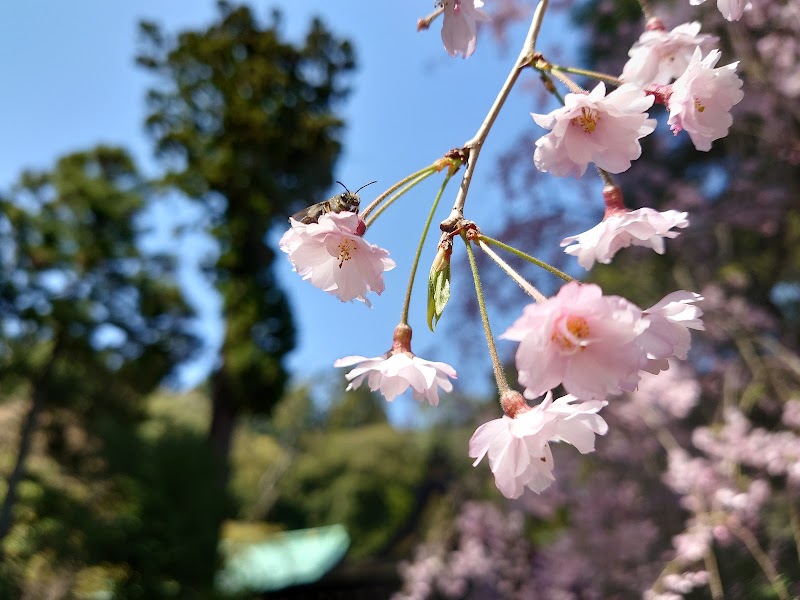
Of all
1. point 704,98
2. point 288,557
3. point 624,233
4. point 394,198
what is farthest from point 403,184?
point 288,557

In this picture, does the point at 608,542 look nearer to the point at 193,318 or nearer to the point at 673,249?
Answer: the point at 673,249

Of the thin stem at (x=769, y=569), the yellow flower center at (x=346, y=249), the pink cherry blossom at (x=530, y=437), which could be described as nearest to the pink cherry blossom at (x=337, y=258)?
the yellow flower center at (x=346, y=249)

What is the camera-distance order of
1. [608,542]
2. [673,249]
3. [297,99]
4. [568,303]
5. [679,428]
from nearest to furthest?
[568,303]
[608,542]
[679,428]
[673,249]
[297,99]

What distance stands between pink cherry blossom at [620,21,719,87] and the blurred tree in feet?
21.8

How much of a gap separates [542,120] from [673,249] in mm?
4631

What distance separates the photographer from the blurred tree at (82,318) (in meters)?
7.00

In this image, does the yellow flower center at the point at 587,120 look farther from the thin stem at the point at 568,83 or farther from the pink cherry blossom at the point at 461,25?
the pink cherry blossom at the point at 461,25

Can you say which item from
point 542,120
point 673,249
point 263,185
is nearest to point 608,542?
point 673,249

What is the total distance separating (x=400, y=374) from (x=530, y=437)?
0.15m

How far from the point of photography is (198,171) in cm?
752

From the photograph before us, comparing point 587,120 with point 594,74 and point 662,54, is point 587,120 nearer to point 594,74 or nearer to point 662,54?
point 594,74

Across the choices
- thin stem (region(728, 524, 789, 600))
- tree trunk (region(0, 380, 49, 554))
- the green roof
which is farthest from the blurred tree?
thin stem (region(728, 524, 789, 600))

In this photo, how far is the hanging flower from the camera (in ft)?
2.04

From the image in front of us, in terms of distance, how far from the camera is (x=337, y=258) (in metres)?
0.66
